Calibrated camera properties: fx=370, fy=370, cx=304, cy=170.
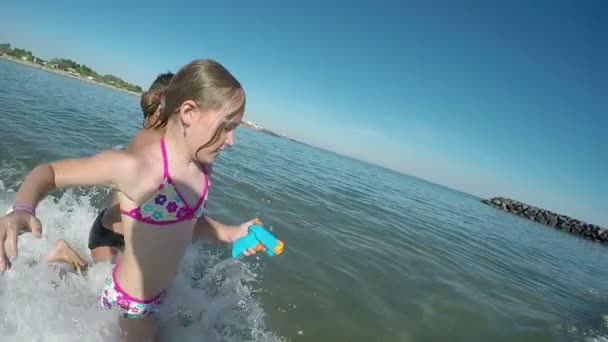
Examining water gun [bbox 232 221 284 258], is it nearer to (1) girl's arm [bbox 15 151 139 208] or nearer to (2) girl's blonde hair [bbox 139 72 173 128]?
(1) girl's arm [bbox 15 151 139 208]

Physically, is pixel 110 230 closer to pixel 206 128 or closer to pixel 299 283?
pixel 206 128

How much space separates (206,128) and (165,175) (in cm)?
38

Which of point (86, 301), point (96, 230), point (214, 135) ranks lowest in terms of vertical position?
point (86, 301)

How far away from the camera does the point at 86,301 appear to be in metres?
3.25

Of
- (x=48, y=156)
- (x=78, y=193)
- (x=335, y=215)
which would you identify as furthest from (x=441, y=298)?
(x=48, y=156)

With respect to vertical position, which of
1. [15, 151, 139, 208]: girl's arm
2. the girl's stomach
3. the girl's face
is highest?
the girl's face

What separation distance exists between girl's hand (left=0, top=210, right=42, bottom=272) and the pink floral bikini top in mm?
648

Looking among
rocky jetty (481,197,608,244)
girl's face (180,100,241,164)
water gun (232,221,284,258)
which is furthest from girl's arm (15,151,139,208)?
rocky jetty (481,197,608,244)

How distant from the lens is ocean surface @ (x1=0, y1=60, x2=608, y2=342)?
10.6 ft

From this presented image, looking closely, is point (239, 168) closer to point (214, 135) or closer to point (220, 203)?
point (220, 203)

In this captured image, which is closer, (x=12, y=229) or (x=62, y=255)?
(x=12, y=229)

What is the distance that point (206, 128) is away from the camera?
2137mm

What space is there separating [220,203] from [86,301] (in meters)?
3.95

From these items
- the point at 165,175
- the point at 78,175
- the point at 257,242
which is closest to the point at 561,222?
the point at 257,242
